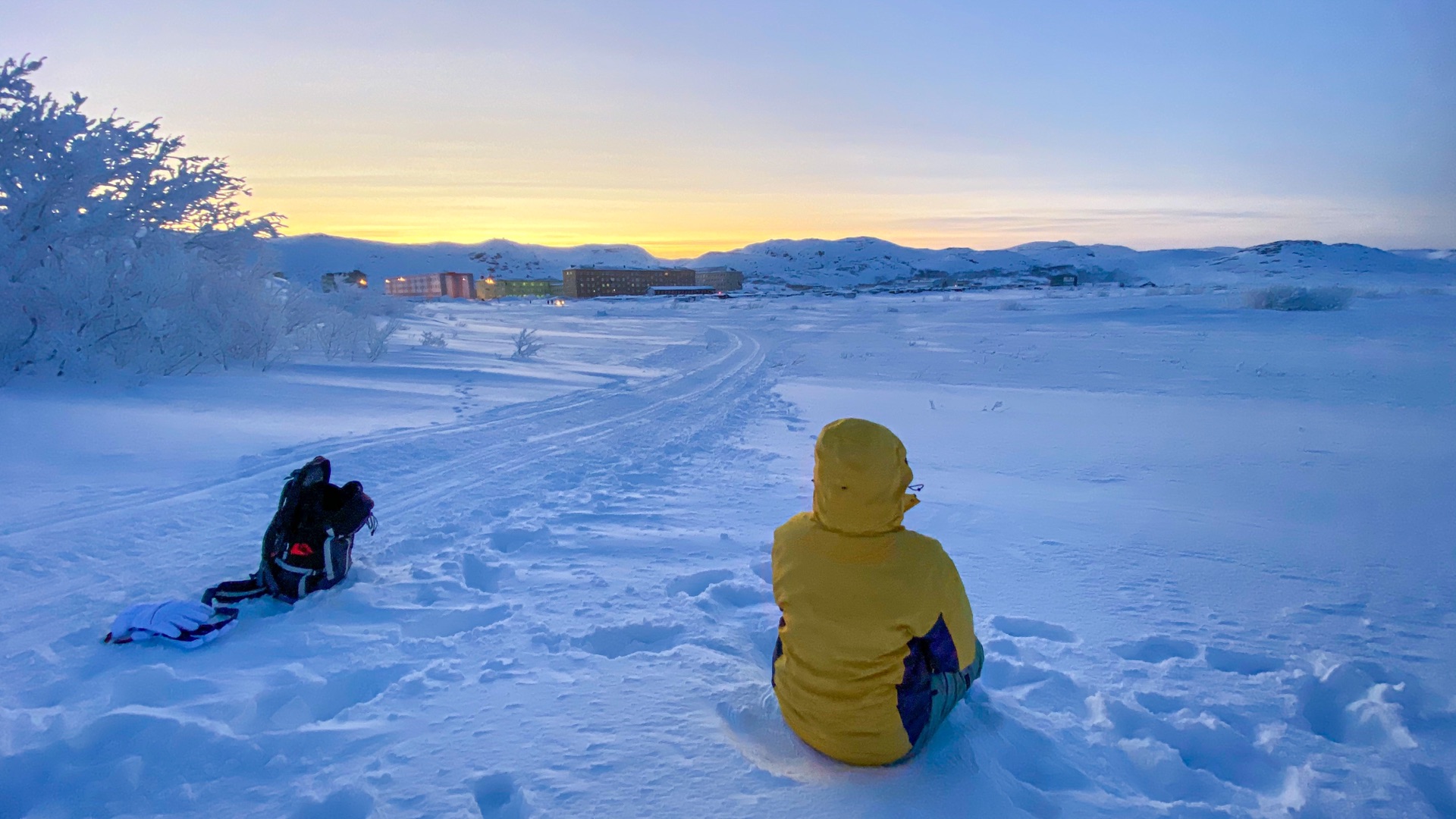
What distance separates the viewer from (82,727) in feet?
8.29

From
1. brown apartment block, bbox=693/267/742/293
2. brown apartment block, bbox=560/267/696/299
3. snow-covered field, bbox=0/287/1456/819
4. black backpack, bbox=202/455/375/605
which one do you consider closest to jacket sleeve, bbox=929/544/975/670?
snow-covered field, bbox=0/287/1456/819

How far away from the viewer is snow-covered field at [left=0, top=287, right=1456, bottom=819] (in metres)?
2.36

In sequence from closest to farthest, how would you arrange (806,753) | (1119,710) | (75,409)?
(806,753) → (1119,710) → (75,409)

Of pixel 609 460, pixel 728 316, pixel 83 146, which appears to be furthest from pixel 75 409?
pixel 728 316

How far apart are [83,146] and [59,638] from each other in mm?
11386

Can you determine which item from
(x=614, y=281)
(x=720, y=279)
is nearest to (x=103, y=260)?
(x=614, y=281)

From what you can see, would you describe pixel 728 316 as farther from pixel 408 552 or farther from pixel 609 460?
pixel 408 552

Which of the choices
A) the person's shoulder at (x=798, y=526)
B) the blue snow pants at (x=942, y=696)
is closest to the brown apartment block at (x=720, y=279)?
the person's shoulder at (x=798, y=526)

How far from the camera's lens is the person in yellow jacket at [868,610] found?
84.7 inches

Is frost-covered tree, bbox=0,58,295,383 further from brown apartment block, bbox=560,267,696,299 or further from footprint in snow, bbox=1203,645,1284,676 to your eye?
brown apartment block, bbox=560,267,696,299

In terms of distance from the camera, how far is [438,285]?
309ft

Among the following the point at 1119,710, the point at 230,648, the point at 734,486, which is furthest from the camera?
the point at 734,486

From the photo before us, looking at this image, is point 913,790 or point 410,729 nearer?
point 913,790

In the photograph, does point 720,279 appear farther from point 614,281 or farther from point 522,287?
point 522,287
